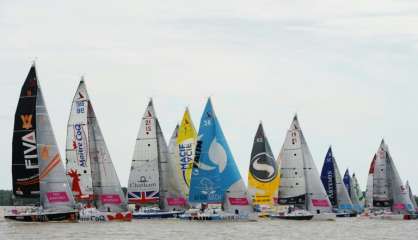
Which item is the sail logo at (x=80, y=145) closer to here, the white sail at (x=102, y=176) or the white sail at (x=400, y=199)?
the white sail at (x=102, y=176)

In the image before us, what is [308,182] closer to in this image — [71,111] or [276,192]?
[276,192]

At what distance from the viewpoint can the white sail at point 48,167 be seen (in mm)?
55344

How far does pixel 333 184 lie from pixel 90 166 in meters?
31.1

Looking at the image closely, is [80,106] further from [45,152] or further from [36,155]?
[36,155]

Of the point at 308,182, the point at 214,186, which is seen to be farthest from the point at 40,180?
the point at 308,182

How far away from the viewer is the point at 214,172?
63.4m

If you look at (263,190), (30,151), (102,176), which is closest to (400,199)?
(263,190)

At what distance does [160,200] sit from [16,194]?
53.8 feet

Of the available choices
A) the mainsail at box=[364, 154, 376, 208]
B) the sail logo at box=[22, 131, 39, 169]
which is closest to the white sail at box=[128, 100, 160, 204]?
the sail logo at box=[22, 131, 39, 169]

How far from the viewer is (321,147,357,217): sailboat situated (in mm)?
87688

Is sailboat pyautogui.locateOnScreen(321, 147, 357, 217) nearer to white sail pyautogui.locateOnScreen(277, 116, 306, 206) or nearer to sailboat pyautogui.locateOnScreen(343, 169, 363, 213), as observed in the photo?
sailboat pyautogui.locateOnScreen(343, 169, 363, 213)

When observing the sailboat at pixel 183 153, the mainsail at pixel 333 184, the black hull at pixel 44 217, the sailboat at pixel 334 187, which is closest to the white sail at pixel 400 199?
the sailboat at pixel 334 187

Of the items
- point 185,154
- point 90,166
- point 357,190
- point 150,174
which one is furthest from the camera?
point 357,190

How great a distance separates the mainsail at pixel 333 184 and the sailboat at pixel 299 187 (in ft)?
51.5
